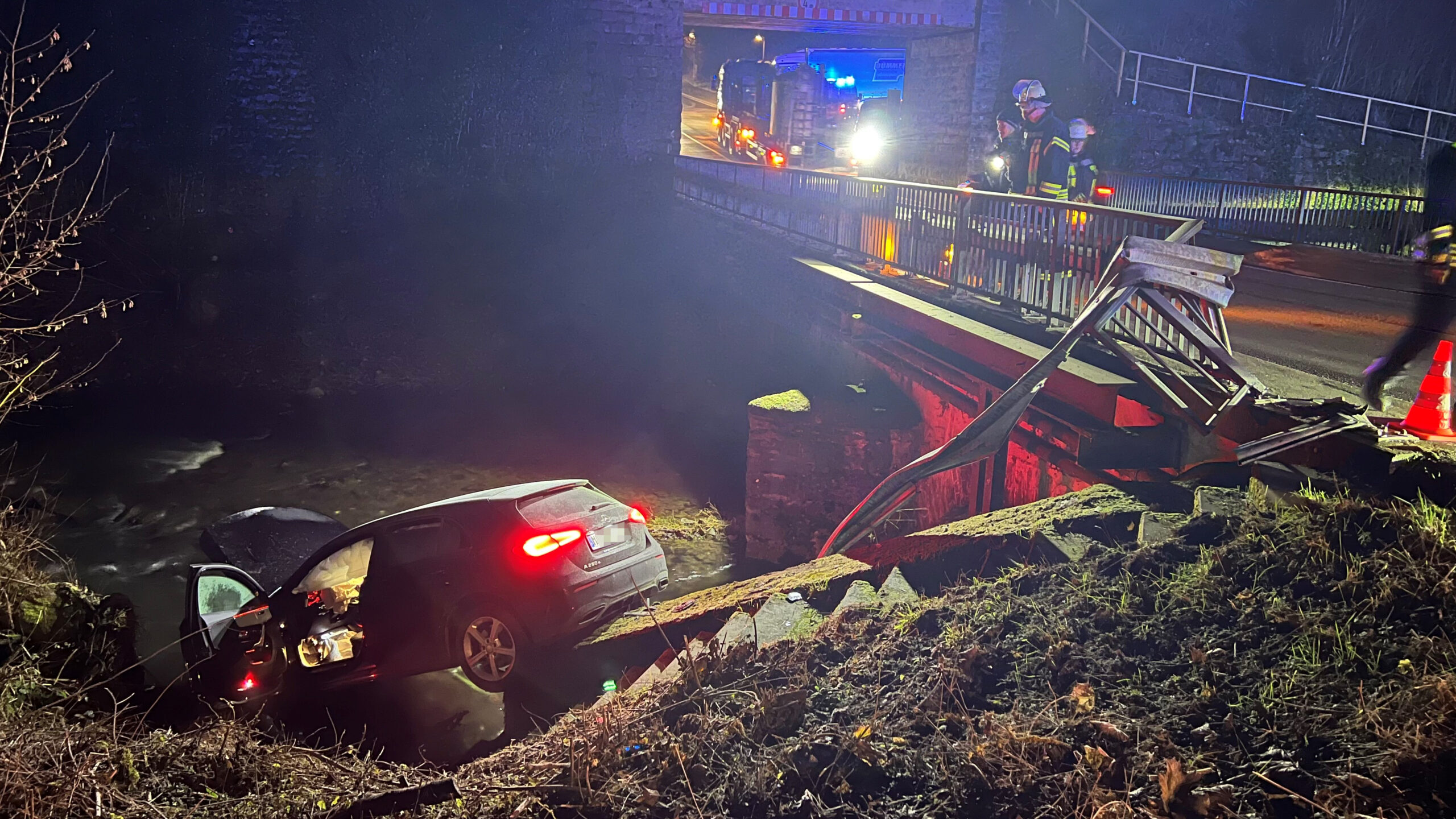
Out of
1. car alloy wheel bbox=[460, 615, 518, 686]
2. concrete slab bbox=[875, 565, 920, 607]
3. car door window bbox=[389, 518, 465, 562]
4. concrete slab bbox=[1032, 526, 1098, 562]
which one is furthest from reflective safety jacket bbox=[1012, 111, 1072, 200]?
car alloy wheel bbox=[460, 615, 518, 686]

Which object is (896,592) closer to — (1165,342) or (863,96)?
(1165,342)

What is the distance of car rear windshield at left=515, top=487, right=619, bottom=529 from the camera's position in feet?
20.9

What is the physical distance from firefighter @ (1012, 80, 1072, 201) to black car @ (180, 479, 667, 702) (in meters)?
7.04

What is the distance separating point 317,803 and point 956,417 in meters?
6.15

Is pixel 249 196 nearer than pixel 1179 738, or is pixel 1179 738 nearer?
pixel 1179 738

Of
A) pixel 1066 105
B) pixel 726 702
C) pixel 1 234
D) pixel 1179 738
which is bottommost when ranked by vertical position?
pixel 726 702

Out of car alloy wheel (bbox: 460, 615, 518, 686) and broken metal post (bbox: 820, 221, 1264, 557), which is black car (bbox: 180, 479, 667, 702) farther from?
broken metal post (bbox: 820, 221, 1264, 557)

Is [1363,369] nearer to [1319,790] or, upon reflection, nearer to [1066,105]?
[1319,790]

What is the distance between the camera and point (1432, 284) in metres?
8.15

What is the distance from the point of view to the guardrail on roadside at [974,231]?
7469 millimetres

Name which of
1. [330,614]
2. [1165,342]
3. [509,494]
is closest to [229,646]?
[330,614]

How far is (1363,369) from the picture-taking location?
7312 millimetres

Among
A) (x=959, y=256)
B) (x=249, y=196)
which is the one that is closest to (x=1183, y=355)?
(x=959, y=256)

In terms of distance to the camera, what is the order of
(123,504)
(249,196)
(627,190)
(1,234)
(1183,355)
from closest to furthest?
(1,234)
(1183,355)
(123,504)
(249,196)
(627,190)
